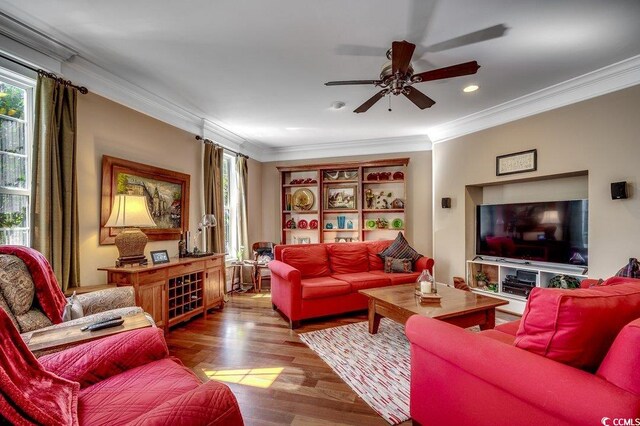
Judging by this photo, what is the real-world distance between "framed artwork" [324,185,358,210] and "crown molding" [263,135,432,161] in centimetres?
66

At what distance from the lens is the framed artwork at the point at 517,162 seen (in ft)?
12.3

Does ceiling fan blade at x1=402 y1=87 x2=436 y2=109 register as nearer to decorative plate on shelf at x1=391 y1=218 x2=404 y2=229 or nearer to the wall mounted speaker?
the wall mounted speaker

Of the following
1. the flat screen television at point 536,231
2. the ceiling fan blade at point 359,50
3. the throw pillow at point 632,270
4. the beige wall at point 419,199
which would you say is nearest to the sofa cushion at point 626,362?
the throw pillow at point 632,270

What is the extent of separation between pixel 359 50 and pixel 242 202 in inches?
138

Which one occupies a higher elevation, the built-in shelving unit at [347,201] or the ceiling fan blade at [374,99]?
the ceiling fan blade at [374,99]

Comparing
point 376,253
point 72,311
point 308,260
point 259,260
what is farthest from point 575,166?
point 72,311

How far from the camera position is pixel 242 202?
17.7ft

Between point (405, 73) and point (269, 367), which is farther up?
point (405, 73)

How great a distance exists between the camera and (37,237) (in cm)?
239

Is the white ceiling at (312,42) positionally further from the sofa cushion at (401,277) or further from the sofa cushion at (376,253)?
the sofa cushion at (401,277)

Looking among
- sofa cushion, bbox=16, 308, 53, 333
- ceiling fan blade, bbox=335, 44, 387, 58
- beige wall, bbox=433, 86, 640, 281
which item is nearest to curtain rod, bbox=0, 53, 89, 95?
sofa cushion, bbox=16, 308, 53, 333

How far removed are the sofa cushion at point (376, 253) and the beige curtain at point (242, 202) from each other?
2.32m

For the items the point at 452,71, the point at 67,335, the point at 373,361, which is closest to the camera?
the point at 67,335

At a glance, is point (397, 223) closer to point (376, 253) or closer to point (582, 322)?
point (376, 253)
